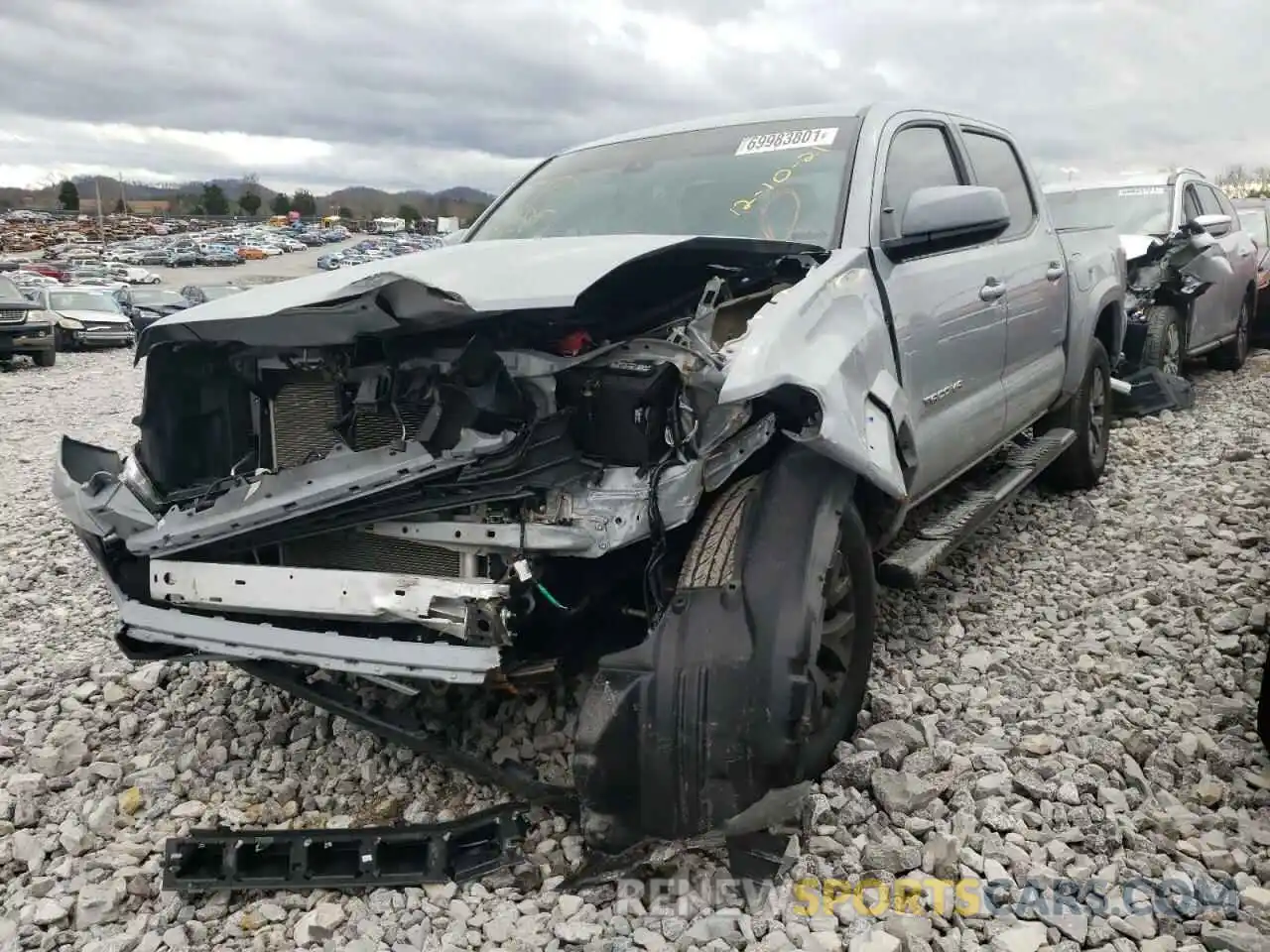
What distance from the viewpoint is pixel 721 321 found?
2.85m

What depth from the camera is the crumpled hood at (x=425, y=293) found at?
95.8 inches

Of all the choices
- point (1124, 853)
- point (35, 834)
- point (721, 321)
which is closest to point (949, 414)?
point (721, 321)

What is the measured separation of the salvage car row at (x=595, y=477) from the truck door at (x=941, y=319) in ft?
0.07

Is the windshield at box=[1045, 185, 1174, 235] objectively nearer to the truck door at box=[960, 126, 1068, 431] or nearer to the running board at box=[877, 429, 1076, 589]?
the truck door at box=[960, 126, 1068, 431]

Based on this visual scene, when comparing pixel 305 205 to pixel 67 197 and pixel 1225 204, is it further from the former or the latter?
pixel 1225 204

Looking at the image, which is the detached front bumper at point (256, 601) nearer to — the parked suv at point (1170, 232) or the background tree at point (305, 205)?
the parked suv at point (1170, 232)

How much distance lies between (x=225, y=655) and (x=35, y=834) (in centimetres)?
75

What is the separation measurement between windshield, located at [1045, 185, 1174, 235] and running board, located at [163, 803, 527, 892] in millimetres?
8024

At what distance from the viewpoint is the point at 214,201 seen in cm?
10550

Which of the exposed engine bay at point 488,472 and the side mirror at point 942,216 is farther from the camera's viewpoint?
the side mirror at point 942,216

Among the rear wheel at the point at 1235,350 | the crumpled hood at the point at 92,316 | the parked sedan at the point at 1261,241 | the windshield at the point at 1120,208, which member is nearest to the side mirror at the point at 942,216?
the windshield at the point at 1120,208

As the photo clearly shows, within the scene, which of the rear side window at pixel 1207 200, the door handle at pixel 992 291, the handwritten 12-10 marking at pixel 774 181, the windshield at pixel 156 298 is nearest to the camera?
the handwritten 12-10 marking at pixel 774 181

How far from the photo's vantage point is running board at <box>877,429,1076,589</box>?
3.34 metres

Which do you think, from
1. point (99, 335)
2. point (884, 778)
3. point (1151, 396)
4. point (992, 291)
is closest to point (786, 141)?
point (992, 291)
